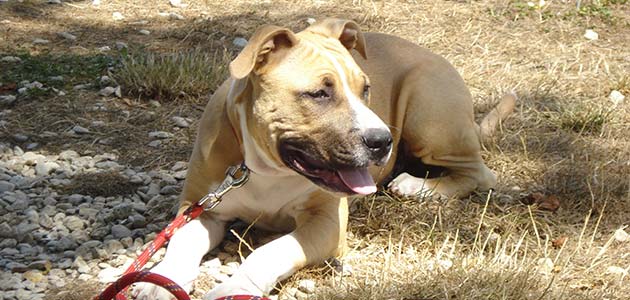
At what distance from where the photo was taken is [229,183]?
12.5ft

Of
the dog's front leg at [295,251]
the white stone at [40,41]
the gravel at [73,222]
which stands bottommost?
the white stone at [40,41]

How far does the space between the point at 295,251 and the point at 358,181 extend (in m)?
0.40

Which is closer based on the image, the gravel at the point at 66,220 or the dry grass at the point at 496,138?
the dry grass at the point at 496,138

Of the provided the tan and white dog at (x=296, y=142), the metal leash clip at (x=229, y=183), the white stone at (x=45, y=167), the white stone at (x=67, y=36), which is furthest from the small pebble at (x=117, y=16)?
the metal leash clip at (x=229, y=183)

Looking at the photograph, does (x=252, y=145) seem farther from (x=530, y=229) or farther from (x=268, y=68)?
(x=530, y=229)

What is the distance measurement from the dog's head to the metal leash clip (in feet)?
0.49

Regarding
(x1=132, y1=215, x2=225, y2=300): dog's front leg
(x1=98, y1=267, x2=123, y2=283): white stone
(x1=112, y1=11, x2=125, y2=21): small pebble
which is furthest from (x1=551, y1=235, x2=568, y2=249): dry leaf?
(x1=112, y1=11, x2=125, y2=21): small pebble

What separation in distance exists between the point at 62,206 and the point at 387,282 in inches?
71.6

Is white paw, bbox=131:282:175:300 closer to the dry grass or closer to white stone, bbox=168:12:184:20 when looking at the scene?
the dry grass

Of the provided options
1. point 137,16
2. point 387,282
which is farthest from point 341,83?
point 137,16

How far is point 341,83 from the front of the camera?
11.6 ft

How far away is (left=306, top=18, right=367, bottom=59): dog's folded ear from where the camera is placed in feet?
13.0

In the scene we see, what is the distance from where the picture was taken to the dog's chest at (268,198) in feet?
12.7

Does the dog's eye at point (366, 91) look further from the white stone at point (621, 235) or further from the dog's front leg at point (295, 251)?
the white stone at point (621, 235)
